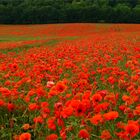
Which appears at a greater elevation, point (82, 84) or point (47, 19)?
point (82, 84)

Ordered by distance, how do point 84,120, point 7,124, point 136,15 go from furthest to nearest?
point 136,15, point 7,124, point 84,120

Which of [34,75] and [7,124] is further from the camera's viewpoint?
[34,75]

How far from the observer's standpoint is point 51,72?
6328 mm

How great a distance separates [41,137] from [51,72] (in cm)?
281

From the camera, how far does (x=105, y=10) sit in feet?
248

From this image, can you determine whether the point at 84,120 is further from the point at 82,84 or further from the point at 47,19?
the point at 47,19

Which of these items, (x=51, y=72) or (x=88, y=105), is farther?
(x=51, y=72)

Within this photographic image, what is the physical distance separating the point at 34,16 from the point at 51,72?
70.2 m

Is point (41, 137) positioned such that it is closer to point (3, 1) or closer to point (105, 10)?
point (105, 10)

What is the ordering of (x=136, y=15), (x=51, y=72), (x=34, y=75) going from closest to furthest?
1. (x=34, y=75)
2. (x=51, y=72)
3. (x=136, y=15)

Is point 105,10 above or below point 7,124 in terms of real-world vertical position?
below

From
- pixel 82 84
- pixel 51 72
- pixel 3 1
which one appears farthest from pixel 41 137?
pixel 3 1

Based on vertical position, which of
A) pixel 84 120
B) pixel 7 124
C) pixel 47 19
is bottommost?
pixel 47 19

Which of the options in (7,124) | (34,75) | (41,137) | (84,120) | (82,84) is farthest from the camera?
(34,75)
